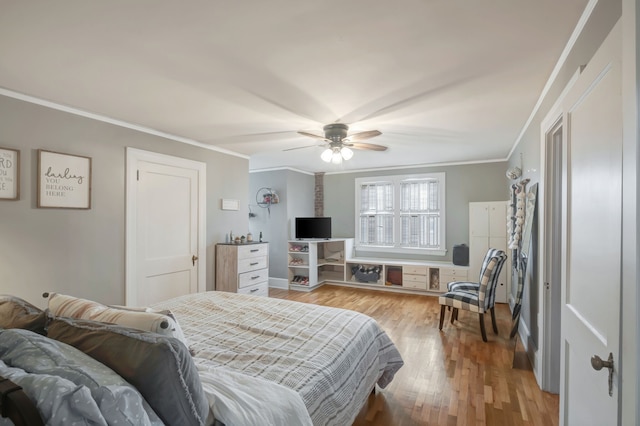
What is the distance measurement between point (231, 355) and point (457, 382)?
2.00 m

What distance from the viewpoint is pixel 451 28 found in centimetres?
167

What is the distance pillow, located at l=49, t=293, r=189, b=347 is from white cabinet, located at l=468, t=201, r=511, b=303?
15.8 ft

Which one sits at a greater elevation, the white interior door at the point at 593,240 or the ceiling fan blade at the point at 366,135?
the ceiling fan blade at the point at 366,135

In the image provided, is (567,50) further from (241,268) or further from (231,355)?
(241,268)

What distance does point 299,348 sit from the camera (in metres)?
1.71

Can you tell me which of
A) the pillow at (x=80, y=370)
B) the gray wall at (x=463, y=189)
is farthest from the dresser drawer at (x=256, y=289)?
the pillow at (x=80, y=370)

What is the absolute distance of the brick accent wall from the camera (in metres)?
6.93

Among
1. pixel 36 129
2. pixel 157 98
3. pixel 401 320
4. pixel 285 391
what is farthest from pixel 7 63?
pixel 401 320

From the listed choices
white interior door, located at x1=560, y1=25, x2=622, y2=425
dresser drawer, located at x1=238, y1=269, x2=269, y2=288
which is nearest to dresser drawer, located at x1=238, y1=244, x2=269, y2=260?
dresser drawer, located at x1=238, y1=269, x2=269, y2=288

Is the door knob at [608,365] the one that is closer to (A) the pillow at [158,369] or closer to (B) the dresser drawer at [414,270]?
(A) the pillow at [158,369]

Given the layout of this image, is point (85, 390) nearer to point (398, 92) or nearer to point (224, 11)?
point (224, 11)

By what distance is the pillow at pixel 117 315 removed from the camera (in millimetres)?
1188

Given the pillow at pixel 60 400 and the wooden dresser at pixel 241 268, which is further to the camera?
the wooden dresser at pixel 241 268

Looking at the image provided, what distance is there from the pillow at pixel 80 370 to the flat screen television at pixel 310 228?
16.6 ft
